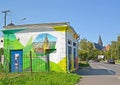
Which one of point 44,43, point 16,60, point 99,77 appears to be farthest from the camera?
point 16,60

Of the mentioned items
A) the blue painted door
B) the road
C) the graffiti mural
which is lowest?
the road

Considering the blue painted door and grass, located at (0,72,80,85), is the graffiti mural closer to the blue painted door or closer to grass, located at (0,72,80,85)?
the blue painted door

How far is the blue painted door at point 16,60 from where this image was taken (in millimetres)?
30172

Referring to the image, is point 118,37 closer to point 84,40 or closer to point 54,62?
point 84,40

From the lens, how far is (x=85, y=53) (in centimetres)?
7081

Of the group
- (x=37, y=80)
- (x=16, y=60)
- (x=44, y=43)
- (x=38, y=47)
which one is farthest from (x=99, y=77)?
(x=16, y=60)

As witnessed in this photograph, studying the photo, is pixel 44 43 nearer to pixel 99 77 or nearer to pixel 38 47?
pixel 38 47

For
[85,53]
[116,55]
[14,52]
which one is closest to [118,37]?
[116,55]

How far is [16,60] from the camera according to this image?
99.7 ft

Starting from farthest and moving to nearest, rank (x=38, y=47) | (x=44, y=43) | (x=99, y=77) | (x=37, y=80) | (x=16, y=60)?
1. (x=16, y=60)
2. (x=38, y=47)
3. (x=44, y=43)
4. (x=99, y=77)
5. (x=37, y=80)

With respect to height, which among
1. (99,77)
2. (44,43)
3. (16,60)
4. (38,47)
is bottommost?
(99,77)

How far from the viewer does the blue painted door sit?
3017cm

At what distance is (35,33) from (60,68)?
3.98m

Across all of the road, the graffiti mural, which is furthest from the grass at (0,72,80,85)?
the graffiti mural
